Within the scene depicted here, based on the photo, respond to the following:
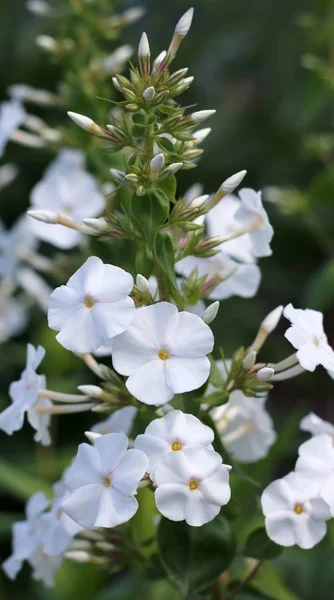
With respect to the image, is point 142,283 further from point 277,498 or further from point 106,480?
point 277,498

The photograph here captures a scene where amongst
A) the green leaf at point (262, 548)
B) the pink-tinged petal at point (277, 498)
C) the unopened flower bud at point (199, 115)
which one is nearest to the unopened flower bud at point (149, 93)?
the unopened flower bud at point (199, 115)

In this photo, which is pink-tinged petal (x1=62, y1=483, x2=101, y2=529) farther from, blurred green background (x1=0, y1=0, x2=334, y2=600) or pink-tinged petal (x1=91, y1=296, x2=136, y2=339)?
blurred green background (x1=0, y1=0, x2=334, y2=600)

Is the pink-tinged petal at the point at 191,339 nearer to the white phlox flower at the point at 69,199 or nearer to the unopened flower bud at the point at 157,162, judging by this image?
the unopened flower bud at the point at 157,162

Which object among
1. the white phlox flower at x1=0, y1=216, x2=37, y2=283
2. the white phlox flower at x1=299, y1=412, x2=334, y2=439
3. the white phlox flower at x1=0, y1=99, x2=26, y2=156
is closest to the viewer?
the white phlox flower at x1=299, y1=412, x2=334, y2=439

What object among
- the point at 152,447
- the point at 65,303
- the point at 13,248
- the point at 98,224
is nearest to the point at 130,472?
the point at 152,447

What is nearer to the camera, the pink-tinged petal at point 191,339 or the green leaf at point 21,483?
the pink-tinged petal at point 191,339

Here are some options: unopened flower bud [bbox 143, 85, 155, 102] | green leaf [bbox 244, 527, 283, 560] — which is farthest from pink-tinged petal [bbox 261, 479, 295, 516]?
unopened flower bud [bbox 143, 85, 155, 102]

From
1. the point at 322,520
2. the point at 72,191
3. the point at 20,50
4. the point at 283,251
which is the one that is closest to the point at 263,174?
the point at 283,251
